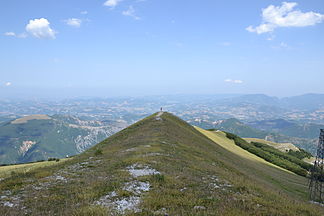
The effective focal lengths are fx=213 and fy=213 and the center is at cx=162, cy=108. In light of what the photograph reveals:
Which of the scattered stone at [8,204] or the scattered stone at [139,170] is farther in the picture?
the scattered stone at [139,170]

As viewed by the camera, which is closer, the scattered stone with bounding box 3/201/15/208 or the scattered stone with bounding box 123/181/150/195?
the scattered stone with bounding box 3/201/15/208

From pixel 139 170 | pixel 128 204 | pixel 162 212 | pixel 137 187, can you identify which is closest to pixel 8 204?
pixel 128 204

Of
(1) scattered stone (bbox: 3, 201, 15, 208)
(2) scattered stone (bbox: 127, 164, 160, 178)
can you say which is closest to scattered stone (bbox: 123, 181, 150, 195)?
(2) scattered stone (bbox: 127, 164, 160, 178)

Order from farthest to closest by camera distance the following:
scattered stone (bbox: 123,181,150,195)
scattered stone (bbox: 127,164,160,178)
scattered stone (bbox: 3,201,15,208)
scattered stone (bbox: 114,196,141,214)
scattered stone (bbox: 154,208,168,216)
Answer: scattered stone (bbox: 127,164,160,178)
scattered stone (bbox: 123,181,150,195)
scattered stone (bbox: 3,201,15,208)
scattered stone (bbox: 114,196,141,214)
scattered stone (bbox: 154,208,168,216)

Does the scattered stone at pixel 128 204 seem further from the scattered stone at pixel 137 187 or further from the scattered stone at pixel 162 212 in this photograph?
the scattered stone at pixel 137 187

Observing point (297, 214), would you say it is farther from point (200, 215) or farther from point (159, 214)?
point (159, 214)

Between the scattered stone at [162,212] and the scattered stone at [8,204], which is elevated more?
the scattered stone at [162,212]

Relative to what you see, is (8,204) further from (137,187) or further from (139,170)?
(139,170)

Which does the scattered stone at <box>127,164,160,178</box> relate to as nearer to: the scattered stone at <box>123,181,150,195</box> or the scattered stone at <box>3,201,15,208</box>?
the scattered stone at <box>123,181,150,195</box>

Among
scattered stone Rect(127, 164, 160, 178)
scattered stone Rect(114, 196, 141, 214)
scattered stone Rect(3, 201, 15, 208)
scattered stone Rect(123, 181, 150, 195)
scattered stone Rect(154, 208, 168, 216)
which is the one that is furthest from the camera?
scattered stone Rect(127, 164, 160, 178)

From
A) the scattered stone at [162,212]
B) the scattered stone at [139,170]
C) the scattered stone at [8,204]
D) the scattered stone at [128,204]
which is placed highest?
the scattered stone at [162,212]

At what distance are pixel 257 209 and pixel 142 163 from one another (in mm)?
10738

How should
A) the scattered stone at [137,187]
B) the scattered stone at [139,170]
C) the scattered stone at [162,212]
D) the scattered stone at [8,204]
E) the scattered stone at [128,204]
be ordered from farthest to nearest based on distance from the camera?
the scattered stone at [139,170]
the scattered stone at [137,187]
the scattered stone at [8,204]
the scattered stone at [128,204]
the scattered stone at [162,212]

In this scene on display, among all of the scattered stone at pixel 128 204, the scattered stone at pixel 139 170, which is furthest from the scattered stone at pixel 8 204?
the scattered stone at pixel 139 170
